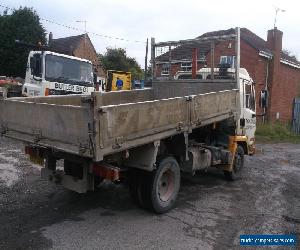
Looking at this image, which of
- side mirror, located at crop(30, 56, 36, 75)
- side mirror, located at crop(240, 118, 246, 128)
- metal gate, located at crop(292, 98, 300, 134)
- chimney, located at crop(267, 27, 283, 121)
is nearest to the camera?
side mirror, located at crop(240, 118, 246, 128)

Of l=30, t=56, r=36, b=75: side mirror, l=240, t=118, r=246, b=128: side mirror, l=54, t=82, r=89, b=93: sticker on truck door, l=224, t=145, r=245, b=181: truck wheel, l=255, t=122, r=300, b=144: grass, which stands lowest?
l=255, t=122, r=300, b=144: grass

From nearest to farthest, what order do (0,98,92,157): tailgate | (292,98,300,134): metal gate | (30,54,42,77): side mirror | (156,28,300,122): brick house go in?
(0,98,92,157): tailgate, (30,54,42,77): side mirror, (292,98,300,134): metal gate, (156,28,300,122): brick house

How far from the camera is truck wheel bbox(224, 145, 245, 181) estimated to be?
30.0 ft

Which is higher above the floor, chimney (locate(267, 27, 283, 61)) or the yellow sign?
chimney (locate(267, 27, 283, 61))

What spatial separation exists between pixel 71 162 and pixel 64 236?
3.50 feet

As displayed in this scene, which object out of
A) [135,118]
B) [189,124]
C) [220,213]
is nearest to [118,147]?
[135,118]

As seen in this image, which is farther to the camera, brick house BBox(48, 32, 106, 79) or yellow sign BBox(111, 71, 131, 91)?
brick house BBox(48, 32, 106, 79)

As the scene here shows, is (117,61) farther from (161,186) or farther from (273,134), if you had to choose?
(161,186)

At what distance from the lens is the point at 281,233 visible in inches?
235

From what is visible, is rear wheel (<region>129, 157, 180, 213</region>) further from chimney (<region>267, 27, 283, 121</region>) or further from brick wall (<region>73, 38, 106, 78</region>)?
brick wall (<region>73, 38, 106, 78</region>)

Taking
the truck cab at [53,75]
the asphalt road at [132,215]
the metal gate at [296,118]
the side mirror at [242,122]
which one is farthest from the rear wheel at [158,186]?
the metal gate at [296,118]

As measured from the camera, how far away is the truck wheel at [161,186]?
627 centimetres

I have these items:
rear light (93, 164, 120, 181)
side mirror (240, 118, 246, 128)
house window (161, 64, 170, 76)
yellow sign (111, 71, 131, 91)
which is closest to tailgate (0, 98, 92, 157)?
rear light (93, 164, 120, 181)

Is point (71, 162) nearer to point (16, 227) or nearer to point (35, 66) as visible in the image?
point (16, 227)
